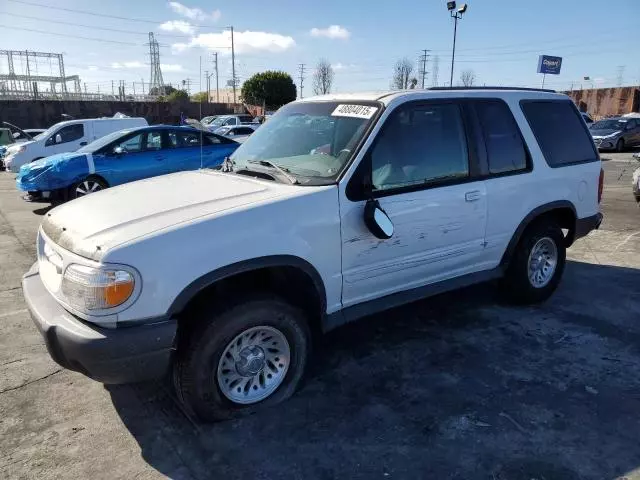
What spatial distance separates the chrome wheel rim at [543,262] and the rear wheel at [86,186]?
777 centimetres

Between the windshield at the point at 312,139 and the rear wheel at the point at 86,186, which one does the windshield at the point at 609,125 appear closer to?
the rear wheel at the point at 86,186

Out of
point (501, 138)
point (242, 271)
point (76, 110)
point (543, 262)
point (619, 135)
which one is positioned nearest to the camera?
point (242, 271)

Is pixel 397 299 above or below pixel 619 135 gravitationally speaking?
below

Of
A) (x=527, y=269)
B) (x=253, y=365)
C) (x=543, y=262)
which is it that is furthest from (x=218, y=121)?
(x=253, y=365)

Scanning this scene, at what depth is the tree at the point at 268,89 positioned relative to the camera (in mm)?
52719

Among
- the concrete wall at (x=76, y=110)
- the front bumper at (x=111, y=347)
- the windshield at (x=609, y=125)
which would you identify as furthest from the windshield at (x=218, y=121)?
the front bumper at (x=111, y=347)

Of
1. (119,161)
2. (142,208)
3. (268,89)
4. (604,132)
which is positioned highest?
(268,89)

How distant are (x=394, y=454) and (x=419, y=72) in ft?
234

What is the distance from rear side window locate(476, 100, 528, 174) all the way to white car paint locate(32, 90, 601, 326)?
0.09 metres

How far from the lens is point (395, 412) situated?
10.2 feet

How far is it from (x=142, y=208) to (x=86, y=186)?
285 inches

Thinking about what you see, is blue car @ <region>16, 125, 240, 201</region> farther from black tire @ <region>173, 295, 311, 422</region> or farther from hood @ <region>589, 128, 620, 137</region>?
hood @ <region>589, 128, 620, 137</region>

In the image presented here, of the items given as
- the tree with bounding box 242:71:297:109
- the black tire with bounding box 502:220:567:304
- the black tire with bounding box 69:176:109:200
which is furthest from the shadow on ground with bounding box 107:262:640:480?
the tree with bounding box 242:71:297:109

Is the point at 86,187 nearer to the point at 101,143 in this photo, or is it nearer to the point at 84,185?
the point at 84,185
